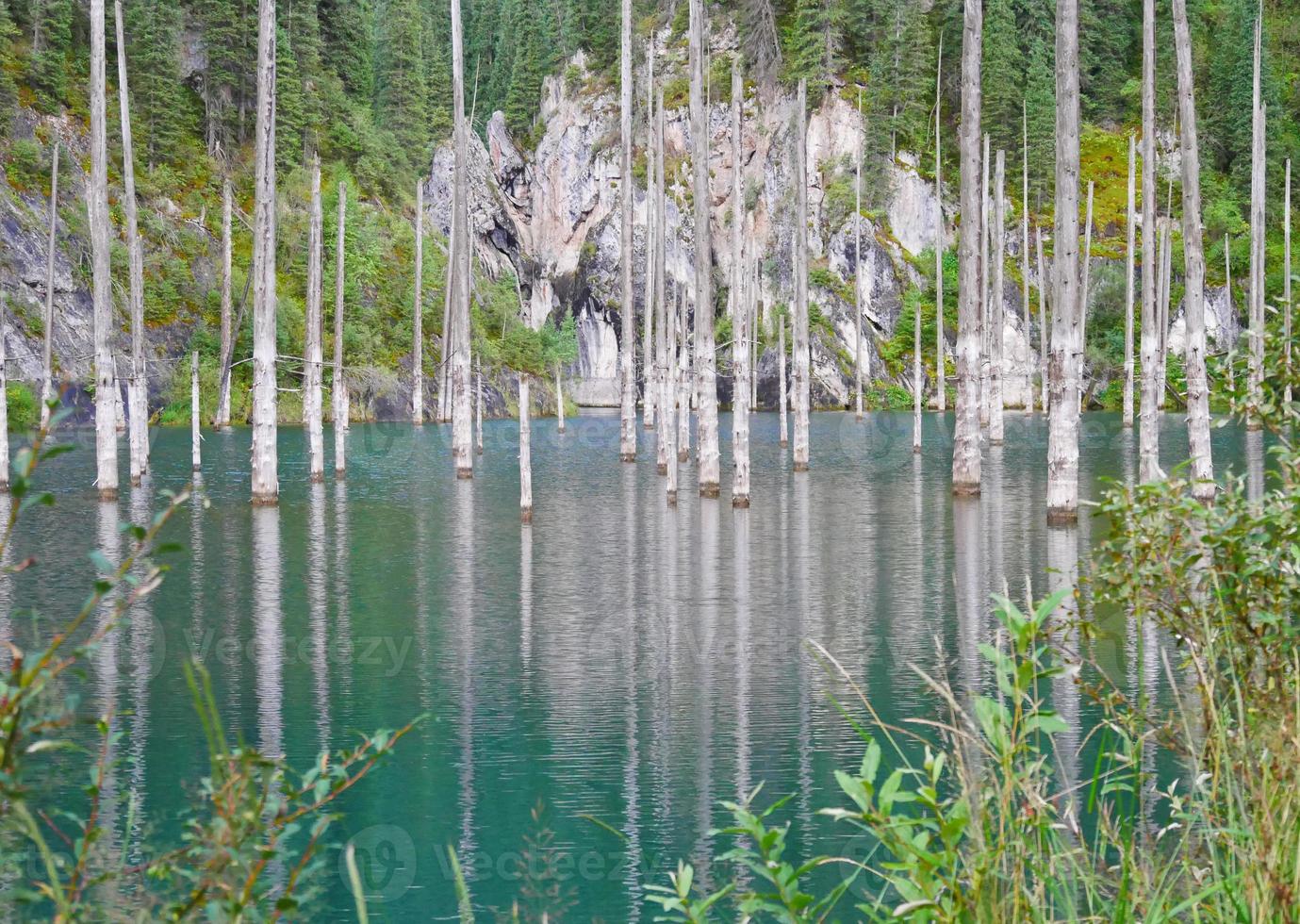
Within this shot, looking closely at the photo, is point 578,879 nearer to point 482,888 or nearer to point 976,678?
point 482,888

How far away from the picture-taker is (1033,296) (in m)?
72.6

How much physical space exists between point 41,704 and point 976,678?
846 centimetres

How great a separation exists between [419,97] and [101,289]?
59.3 meters

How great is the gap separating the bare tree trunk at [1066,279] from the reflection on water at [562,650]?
4.75 feet

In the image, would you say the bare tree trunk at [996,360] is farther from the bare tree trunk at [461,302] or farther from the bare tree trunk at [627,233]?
the bare tree trunk at [461,302]

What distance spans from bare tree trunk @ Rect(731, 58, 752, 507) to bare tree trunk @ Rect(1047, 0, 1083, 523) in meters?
5.52

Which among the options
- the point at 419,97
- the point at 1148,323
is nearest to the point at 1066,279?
the point at 1148,323

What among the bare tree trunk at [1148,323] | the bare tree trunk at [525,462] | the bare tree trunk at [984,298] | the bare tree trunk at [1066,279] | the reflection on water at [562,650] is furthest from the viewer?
the bare tree trunk at [984,298]

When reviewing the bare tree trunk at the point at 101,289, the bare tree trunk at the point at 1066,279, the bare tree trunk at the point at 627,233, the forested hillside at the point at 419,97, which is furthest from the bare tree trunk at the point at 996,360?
the bare tree trunk at the point at 101,289

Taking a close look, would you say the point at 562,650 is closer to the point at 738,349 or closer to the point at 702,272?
the point at 702,272

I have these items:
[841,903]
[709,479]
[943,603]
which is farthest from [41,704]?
[709,479]
